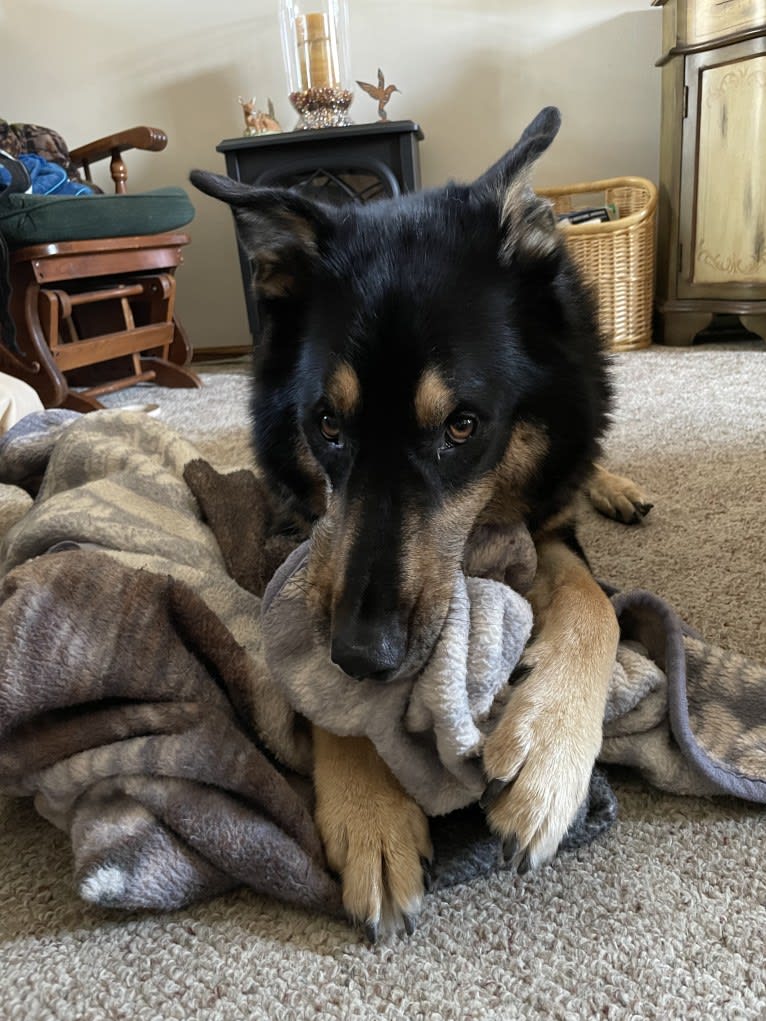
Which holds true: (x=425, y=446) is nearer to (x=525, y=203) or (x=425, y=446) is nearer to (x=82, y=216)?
(x=525, y=203)

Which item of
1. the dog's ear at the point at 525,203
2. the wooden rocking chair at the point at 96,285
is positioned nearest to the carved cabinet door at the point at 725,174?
the wooden rocking chair at the point at 96,285

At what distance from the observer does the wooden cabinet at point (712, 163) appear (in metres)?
3.38

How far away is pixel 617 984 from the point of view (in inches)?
29.2

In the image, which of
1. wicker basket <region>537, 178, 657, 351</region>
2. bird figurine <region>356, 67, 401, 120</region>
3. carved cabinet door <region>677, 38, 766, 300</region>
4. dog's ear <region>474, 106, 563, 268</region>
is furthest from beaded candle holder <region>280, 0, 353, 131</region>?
dog's ear <region>474, 106, 563, 268</region>

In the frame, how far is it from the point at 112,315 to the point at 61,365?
0.71 metres

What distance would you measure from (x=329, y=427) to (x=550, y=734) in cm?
52

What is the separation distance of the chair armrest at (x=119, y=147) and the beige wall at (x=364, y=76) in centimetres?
56

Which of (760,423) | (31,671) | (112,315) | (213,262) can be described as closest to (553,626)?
(31,671)

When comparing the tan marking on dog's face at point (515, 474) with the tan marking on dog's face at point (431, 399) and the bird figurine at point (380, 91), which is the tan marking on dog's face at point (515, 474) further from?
the bird figurine at point (380, 91)

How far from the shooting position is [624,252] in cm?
376

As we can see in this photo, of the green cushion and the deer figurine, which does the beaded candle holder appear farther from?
the green cushion

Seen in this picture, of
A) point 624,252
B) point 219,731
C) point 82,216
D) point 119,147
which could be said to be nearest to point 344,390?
point 219,731

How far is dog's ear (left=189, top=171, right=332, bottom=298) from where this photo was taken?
3.73ft

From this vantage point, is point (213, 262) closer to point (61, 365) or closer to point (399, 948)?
point (61, 365)
